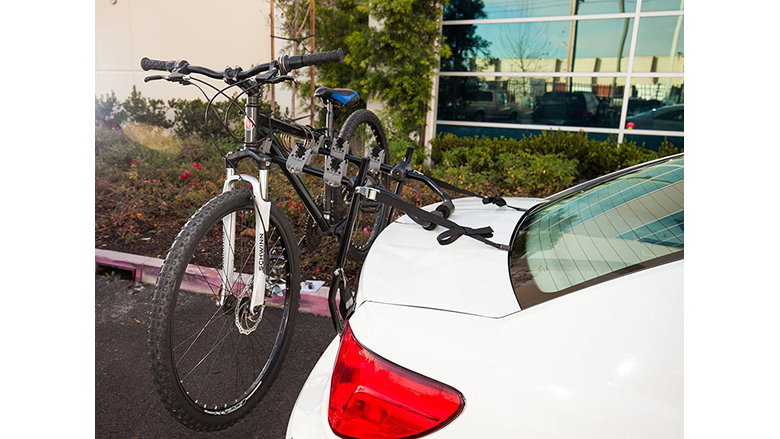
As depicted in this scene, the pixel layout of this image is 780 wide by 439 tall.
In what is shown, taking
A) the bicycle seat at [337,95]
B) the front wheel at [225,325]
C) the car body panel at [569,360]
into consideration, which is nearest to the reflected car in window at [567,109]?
the bicycle seat at [337,95]

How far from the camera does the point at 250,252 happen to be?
2393 millimetres

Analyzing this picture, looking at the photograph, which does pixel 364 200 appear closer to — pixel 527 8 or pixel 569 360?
pixel 569 360

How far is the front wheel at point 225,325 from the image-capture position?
1741 mm

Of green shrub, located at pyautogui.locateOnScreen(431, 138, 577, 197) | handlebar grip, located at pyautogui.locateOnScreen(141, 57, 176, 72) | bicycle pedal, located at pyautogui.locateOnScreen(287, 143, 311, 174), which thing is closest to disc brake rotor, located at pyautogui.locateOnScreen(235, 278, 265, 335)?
bicycle pedal, located at pyautogui.locateOnScreen(287, 143, 311, 174)

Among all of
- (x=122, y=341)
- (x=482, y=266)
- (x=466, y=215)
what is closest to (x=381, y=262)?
(x=482, y=266)

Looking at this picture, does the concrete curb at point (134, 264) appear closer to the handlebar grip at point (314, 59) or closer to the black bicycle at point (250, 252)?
the black bicycle at point (250, 252)

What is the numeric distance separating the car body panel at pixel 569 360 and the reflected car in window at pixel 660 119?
7.92 m

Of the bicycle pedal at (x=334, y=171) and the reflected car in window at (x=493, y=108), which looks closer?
the bicycle pedal at (x=334, y=171)

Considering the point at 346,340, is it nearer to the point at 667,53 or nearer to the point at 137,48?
the point at 667,53

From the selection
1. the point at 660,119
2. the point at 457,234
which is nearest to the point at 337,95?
the point at 457,234

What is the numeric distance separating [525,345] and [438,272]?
16.1 inches

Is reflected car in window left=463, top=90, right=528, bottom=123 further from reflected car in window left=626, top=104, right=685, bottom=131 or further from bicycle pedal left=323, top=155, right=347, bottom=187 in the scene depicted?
bicycle pedal left=323, top=155, right=347, bottom=187

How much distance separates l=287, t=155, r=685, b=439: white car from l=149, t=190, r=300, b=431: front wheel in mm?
645

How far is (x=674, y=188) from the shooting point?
58.1 inches
